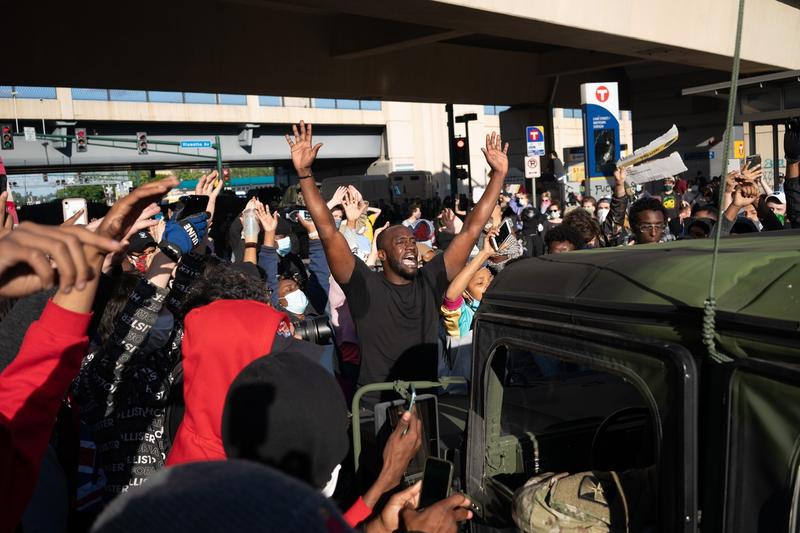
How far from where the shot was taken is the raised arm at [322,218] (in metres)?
4.18

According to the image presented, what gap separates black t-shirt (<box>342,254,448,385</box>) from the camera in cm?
419

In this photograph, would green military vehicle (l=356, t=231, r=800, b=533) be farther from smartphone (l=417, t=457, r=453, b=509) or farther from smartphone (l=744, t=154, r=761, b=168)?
smartphone (l=744, t=154, r=761, b=168)

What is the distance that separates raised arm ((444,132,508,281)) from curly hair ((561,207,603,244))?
4.70 ft

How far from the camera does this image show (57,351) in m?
1.67

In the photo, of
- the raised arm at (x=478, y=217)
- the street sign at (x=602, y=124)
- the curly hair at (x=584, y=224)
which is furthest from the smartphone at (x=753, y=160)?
the street sign at (x=602, y=124)

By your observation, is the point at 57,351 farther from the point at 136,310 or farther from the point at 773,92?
the point at 773,92

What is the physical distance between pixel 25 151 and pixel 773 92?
115ft

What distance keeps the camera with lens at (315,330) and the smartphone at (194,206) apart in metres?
0.93

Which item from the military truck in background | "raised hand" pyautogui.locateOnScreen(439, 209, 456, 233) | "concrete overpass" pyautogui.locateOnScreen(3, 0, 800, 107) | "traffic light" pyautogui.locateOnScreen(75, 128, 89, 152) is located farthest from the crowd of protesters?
the military truck in background

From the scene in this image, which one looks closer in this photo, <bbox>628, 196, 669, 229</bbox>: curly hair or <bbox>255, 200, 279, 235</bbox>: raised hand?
<bbox>255, 200, 279, 235</bbox>: raised hand

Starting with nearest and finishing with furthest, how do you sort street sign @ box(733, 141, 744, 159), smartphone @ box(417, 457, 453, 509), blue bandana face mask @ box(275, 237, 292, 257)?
smartphone @ box(417, 457, 453, 509)
blue bandana face mask @ box(275, 237, 292, 257)
street sign @ box(733, 141, 744, 159)

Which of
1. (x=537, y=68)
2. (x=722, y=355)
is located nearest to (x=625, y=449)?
(x=722, y=355)

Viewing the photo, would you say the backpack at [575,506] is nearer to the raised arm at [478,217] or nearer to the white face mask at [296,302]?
the raised arm at [478,217]

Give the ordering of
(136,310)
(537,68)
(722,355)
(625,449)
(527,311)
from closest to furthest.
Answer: (722,355) → (527,311) → (625,449) → (136,310) → (537,68)
